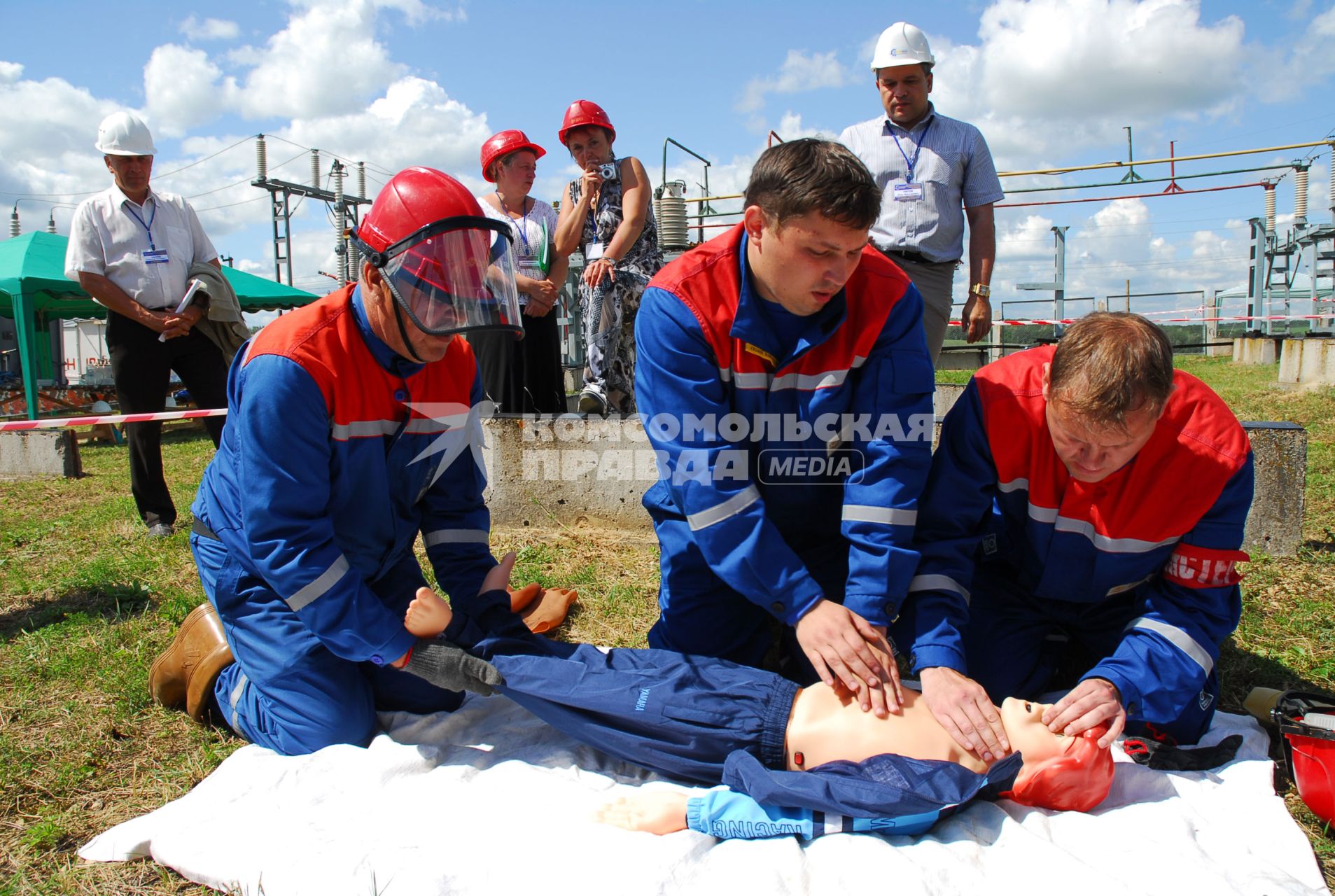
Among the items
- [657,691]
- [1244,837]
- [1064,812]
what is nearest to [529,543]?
[657,691]

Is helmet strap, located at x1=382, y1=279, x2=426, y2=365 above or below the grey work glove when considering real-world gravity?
above

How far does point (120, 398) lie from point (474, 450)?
3.14 meters

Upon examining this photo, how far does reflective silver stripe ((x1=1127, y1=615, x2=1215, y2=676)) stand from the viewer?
2254 millimetres

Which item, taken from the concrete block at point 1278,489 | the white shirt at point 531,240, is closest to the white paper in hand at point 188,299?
the white shirt at point 531,240

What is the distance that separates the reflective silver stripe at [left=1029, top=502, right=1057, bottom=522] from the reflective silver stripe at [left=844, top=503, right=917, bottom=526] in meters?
0.39

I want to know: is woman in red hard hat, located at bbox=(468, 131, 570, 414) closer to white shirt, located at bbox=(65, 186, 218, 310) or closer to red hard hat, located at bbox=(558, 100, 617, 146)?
red hard hat, located at bbox=(558, 100, 617, 146)

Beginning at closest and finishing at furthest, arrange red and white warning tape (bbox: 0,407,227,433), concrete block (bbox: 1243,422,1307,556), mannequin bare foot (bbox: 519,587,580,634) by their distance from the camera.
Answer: mannequin bare foot (bbox: 519,587,580,634), concrete block (bbox: 1243,422,1307,556), red and white warning tape (bbox: 0,407,227,433)

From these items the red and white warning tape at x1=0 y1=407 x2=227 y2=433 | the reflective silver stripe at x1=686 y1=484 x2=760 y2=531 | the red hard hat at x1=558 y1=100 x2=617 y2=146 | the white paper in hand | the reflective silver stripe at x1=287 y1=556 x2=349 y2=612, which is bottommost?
the reflective silver stripe at x1=287 y1=556 x2=349 y2=612

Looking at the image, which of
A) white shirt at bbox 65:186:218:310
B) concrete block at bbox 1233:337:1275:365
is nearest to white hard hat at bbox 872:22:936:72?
white shirt at bbox 65:186:218:310

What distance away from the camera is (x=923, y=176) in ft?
13.4

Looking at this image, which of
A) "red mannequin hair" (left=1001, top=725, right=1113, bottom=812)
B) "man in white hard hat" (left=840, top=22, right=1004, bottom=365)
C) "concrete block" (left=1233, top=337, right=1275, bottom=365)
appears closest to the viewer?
"red mannequin hair" (left=1001, top=725, right=1113, bottom=812)

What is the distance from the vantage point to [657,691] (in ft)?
7.37

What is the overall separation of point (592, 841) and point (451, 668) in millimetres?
605

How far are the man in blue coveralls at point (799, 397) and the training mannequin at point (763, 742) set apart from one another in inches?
5.1
